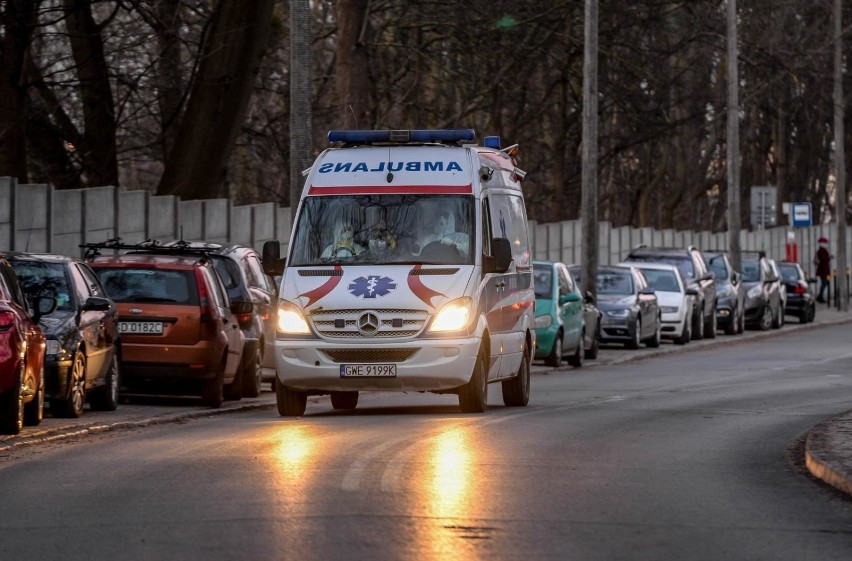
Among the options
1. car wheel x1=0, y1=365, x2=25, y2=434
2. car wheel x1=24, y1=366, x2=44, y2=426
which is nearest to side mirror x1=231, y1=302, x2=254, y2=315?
car wheel x1=24, y1=366, x2=44, y2=426

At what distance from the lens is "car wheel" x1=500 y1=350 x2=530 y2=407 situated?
20469 millimetres

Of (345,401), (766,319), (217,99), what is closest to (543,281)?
(217,99)

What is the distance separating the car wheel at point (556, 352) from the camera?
97.6 feet

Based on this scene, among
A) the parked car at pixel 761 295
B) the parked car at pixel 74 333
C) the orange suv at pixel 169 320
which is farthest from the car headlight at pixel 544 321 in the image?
the parked car at pixel 761 295

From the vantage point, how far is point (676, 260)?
1679 inches

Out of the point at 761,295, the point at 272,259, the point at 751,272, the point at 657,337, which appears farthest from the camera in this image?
the point at 751,272

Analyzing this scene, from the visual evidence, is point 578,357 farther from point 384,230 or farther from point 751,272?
point 751,272

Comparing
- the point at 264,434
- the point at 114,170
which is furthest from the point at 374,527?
the point at 114,170

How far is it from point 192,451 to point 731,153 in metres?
34.7

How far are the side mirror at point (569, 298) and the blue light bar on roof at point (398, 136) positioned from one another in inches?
404

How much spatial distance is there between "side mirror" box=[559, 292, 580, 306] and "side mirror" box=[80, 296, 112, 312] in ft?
39.7

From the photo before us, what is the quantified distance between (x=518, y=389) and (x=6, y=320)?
678 cm

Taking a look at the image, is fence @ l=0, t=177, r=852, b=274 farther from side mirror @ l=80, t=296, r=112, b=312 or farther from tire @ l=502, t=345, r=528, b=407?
tire @ l=502, t=345, r=528, b=407

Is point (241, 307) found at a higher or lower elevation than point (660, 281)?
lower
